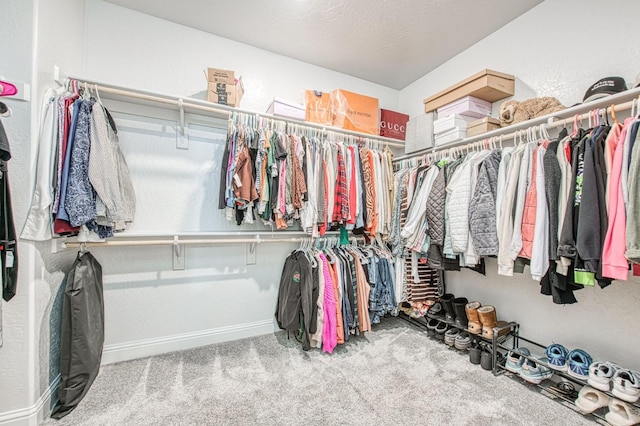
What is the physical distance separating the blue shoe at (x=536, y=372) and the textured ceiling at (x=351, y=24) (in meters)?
2.48

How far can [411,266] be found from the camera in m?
2.53

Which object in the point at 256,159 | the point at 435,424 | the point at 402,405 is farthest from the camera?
the point at 256,159

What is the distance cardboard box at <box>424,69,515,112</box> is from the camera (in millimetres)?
2037

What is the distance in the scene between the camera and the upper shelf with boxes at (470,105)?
6.71ft

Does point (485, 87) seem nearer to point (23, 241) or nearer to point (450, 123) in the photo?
point (450, 123)

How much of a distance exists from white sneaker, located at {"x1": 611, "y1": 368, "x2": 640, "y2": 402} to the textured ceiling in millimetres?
2406

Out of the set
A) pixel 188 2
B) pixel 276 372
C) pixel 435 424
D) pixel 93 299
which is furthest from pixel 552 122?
pixel 93 299

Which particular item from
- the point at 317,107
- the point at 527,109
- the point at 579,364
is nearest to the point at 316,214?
the point at 317,107

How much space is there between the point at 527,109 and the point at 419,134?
872 mm

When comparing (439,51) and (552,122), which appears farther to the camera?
(439,51)

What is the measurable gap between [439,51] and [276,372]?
10.1 feet

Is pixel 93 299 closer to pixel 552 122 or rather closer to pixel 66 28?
pixel 66 28

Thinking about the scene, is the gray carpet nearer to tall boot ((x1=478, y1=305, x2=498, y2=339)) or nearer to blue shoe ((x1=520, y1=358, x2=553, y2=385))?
blue shoe ((x1=520, y1=358, x2=553, y2=385))

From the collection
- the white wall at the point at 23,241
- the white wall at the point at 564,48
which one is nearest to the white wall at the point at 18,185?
the white wall at the point at 23,241
